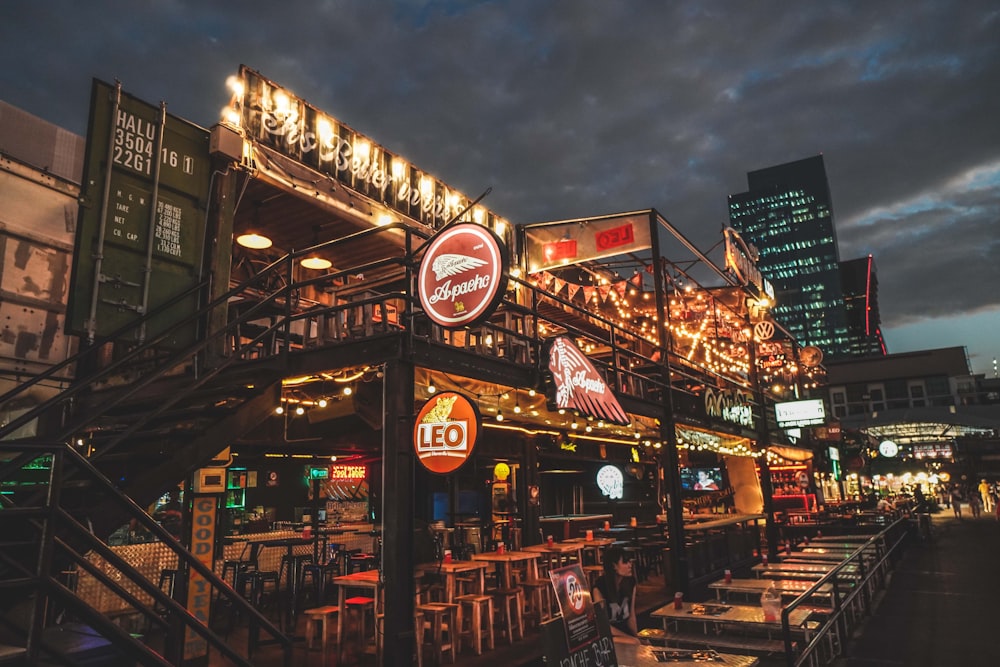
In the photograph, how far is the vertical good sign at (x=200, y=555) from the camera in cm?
846

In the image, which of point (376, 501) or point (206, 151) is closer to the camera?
point (206, 151)

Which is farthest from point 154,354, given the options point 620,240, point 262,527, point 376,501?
point 620,240

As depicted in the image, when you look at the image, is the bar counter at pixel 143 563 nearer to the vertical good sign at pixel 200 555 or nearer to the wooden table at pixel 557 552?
the vertical good sign at pixel 200 555

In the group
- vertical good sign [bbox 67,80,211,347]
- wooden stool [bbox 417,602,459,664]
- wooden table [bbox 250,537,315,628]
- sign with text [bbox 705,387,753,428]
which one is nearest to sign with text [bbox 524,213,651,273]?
sign with text [bbox 705,387,753,428]

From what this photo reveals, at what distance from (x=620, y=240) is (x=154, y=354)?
10411 millimetres

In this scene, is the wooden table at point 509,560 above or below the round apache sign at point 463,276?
below

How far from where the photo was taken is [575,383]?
9.88 meters

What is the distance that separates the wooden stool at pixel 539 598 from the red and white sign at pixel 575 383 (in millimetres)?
3122

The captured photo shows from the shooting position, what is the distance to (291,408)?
11055mm

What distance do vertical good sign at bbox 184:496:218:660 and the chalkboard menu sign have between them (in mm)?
5625

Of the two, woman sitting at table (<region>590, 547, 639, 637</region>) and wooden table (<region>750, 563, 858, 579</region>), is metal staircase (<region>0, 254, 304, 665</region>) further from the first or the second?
wooden table (<region>750, 563, 858, 579</region>)

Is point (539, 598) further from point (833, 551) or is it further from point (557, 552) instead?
point (833, 551)

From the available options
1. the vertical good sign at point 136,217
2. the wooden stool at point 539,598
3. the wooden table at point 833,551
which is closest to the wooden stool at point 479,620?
the wooden stool at point 539,598

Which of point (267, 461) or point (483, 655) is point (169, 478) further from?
point (267, 461)
